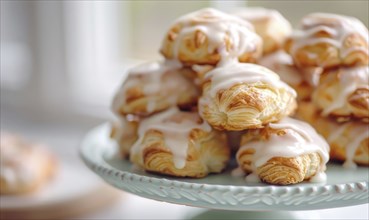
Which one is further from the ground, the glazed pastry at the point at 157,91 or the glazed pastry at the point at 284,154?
the glazed pastry at the point at 157,91

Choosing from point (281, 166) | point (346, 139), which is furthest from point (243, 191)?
point (346, 139)

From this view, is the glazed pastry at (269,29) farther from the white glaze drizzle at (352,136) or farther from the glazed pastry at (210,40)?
the white glaze drizzle at (352,136)

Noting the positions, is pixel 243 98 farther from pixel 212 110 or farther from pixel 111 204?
pixel 111 204

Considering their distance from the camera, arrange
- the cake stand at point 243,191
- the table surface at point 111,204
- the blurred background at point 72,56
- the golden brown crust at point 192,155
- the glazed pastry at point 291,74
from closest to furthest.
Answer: the cake stand at point 243,191 < the golden brown crust at point 192,155 < the glazed pastry at point 291,74 < the table surface at point 111,204 < the blurred background at point 72,56

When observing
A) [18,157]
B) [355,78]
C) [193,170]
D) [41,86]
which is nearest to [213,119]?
[193,170]

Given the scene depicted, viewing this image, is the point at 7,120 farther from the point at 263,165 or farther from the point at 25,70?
the point at 263,165

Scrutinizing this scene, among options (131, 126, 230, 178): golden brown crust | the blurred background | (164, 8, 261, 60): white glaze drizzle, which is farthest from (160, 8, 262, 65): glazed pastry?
the blurred background

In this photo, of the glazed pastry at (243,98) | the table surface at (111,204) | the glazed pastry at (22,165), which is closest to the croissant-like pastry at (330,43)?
the glazed pastry at (243,98)

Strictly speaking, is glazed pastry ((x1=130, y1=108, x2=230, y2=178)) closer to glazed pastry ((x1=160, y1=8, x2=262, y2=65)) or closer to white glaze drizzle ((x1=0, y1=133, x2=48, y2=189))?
glazed pastry ((x1=160, y1=8, x2=262, y2=65))
